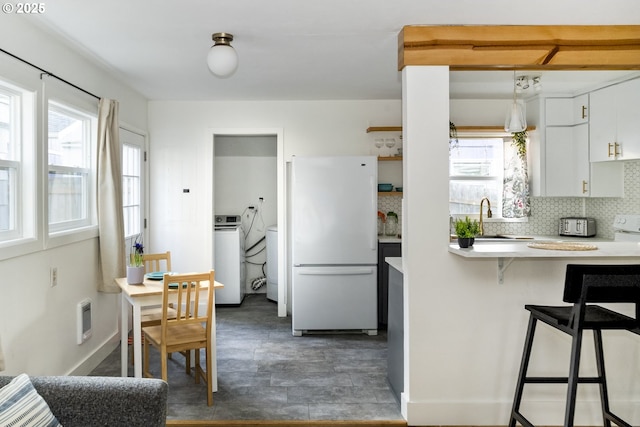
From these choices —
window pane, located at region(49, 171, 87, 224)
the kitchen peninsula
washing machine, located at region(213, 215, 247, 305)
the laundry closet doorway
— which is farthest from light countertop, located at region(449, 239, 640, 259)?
the laundry closet doorway

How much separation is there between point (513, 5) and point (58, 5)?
2.41 metres

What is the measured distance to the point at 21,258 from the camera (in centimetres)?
265

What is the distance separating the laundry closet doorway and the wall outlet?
10.7 feet

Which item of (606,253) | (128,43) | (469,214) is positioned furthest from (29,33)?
(469,214)

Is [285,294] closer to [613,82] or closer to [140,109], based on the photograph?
[140,109]

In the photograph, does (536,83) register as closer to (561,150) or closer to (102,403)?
(561,150)

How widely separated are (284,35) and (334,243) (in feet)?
6.73

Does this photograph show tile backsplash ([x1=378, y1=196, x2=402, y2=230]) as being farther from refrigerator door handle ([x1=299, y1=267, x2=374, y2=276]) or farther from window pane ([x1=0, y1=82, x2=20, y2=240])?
window pane ([x1=0, y1=82, x2=20, y2=240])

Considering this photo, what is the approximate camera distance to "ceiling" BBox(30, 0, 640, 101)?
2.54m

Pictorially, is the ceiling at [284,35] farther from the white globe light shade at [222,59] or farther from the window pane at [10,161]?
the window pane at [10,161]

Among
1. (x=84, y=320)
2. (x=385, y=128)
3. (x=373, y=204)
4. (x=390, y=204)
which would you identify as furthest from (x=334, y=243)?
(x=84, y=320)

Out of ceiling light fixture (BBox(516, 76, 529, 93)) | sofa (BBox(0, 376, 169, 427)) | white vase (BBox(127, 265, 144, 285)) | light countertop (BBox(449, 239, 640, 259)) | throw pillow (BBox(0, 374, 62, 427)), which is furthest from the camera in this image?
ceiling light fixture (BBox(516, 76, 529, 93))

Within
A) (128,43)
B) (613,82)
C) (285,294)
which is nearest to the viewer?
(128,43)

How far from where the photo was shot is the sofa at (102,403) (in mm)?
1731
